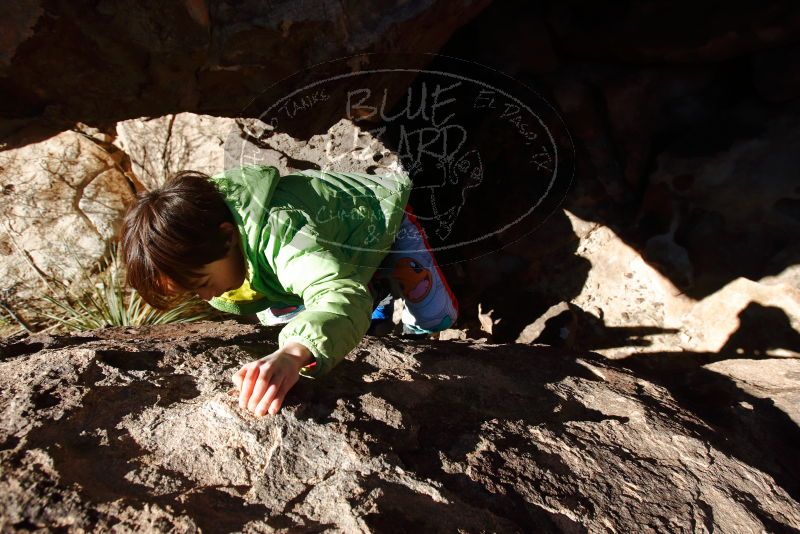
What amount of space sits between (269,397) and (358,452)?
224 mm

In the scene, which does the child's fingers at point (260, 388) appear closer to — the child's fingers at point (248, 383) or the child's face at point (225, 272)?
the child's fingers at point (248, 383)

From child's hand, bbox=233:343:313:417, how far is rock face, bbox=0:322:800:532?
0.03m

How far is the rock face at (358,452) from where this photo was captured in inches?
42.1

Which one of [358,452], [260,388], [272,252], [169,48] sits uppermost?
[169,48]

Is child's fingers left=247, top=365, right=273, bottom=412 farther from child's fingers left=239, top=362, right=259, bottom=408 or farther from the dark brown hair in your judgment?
the dark brown hair

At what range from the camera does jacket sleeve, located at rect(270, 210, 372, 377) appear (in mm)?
1387

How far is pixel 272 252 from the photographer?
1712mm

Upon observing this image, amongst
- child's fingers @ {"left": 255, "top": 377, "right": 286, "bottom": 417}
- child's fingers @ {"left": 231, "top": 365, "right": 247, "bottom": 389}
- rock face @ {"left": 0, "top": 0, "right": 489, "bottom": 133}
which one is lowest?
child's fingers @ {"left": 255, "top": 377, "right": 286, "bottom": 417}

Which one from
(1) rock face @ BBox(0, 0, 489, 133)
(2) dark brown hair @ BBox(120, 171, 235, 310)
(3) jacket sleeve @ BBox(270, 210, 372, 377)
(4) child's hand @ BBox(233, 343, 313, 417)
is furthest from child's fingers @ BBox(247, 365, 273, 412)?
(1) rock face @ BBox(0, 0, 489, 133)

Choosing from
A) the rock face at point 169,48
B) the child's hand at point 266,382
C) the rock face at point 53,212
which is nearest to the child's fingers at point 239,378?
the child's hand at point 266,382

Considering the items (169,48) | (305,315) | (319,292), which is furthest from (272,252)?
(169,48)

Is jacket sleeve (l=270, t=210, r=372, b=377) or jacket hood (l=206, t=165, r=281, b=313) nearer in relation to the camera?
jacket sleeve (l=270, t=210, r=372, b=377)

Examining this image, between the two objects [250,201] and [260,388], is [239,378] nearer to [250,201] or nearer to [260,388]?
[260,388]

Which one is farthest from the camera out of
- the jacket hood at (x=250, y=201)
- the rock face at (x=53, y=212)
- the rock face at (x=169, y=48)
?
the rock face at (x=53, y=212)
